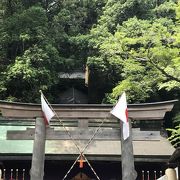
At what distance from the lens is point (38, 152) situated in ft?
34.2

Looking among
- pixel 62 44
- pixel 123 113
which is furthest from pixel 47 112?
A: pixel 62 44

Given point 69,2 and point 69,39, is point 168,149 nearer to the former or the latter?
point 69,39

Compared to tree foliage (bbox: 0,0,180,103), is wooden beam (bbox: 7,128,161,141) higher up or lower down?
lower down

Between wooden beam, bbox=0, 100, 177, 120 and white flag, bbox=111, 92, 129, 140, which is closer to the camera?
white flag, bbox=111, 92, 129, 140

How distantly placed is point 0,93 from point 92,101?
608cm

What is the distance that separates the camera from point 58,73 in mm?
22594

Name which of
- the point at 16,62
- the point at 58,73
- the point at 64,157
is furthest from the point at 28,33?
the point at 64,157

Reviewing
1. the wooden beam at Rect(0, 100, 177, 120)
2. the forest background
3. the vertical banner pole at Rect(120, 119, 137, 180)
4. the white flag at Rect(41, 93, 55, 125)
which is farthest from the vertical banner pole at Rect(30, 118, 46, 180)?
the forest background

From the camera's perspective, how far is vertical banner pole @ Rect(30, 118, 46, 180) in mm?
10211

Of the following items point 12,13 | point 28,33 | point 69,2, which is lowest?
point 28,33

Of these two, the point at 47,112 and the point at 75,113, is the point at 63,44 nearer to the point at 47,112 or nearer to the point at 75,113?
the point at 75,113

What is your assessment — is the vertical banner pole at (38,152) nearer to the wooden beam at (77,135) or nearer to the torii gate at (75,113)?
the torii gate at (75,113)

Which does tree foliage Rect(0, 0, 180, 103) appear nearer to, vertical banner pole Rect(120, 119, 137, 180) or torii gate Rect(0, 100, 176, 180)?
torii gate Rect(0, 100, 176, 180)

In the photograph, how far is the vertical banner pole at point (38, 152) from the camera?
10211 millimetres
